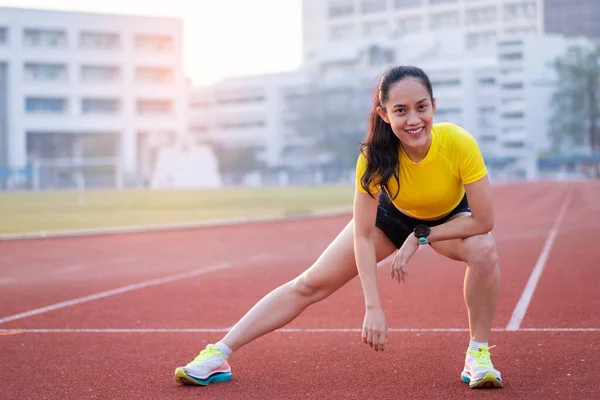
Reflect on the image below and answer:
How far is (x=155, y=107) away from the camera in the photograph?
3469 inches

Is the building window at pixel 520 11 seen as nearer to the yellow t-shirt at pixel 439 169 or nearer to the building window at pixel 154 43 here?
the building window at pixel 154 43

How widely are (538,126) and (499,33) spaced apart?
33.5 meters

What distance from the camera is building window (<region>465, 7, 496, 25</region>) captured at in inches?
5271

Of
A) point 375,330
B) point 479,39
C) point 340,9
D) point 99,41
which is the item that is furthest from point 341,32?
point 375,330

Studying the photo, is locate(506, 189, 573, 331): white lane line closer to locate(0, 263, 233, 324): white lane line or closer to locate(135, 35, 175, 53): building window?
locate(0, 263, 233, 324): white lane line

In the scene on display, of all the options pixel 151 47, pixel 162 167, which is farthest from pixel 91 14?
pixel 162 167

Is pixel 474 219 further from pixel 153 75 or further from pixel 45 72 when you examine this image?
pixel 153 75

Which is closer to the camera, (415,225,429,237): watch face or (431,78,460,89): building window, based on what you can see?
(415,225,429,237): watch face

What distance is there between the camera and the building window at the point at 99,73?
84631mm

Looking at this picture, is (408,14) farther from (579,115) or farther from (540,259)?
(540,259)

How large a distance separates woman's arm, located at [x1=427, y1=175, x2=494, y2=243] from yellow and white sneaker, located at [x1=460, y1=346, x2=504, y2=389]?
63cm

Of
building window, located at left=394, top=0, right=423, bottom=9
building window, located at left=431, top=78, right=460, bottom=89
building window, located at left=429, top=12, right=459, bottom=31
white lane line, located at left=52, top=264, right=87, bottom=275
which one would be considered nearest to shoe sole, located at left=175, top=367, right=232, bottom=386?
white lane line, located at left=52, top=264, right=87, bottom=275

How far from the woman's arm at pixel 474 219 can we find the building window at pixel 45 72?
81.1 metres

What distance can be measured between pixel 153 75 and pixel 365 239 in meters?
84.1
